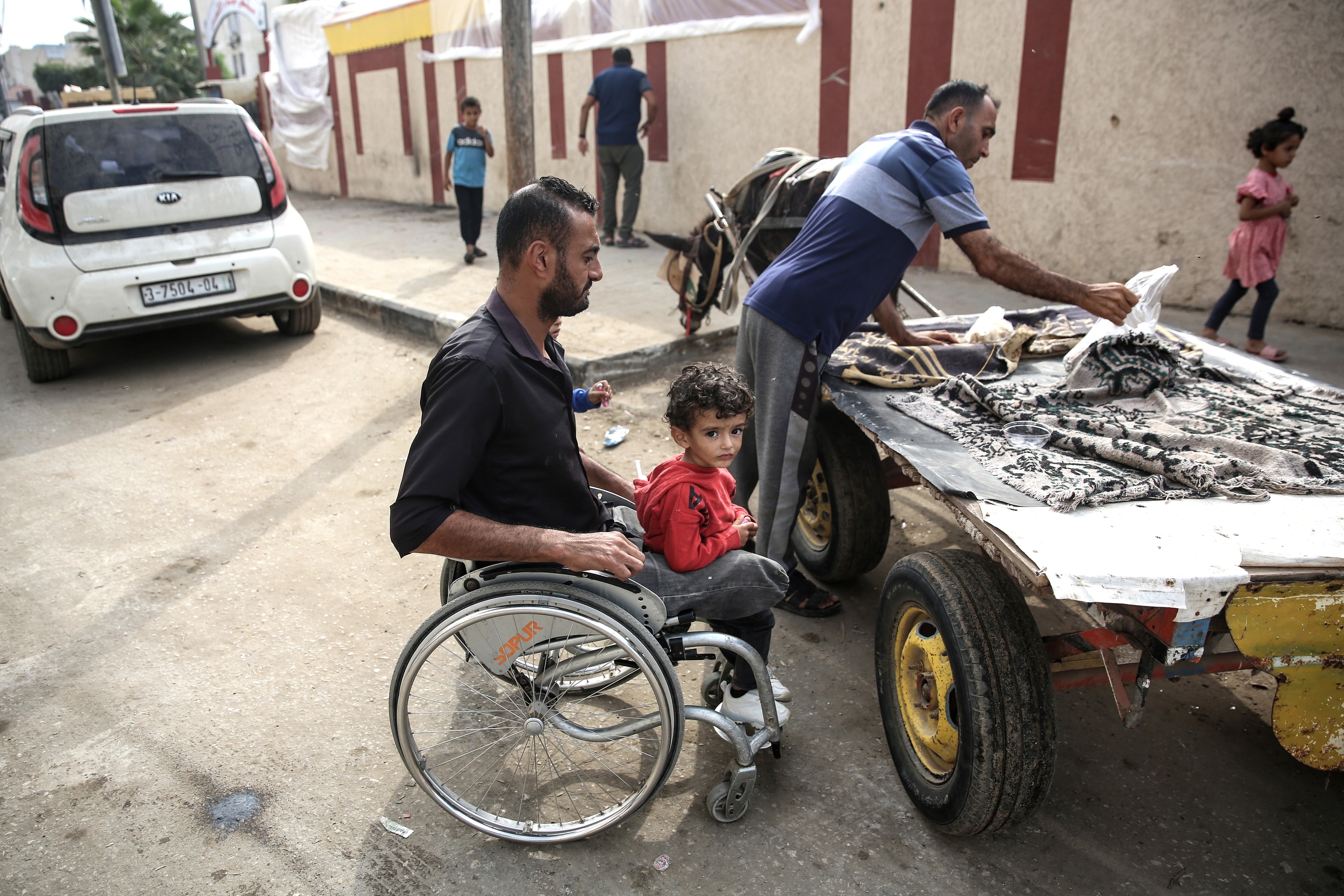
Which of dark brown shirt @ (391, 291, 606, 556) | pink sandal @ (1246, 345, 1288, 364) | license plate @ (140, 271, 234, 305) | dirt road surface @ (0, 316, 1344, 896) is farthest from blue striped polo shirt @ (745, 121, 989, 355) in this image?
license plate @ (140, 271, 234, 305)

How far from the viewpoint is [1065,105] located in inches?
285

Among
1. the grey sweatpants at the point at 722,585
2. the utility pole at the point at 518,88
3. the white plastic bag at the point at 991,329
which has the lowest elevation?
the grey sweatpants at the point at 722,585

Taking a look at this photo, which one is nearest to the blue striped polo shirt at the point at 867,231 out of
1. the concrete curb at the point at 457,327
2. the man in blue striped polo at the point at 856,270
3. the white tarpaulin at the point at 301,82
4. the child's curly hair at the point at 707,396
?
the man in blue striped polo at the point at 856,270

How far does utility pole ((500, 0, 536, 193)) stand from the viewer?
262 inches

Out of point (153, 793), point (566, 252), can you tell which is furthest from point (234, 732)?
point (566, 252)

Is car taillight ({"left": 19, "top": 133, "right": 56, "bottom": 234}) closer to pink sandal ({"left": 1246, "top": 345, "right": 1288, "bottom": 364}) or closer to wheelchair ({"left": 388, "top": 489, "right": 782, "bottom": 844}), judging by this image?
wheelchair ({"left": 388, "top": 489, "right": 782, "bottom": 844})

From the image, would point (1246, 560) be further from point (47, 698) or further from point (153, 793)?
point (47, 698)

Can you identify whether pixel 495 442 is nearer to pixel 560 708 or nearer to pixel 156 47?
pixel 560 708

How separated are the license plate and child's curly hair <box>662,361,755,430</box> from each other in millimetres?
4974

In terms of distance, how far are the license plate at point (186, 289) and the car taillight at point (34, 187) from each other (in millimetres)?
685

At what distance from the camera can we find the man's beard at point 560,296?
2166 millimetres

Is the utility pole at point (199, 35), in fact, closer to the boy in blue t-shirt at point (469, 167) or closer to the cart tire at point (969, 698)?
the boy in blue t-shirt at point (469, 167)

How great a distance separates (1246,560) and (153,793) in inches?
114

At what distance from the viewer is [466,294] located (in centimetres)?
812
